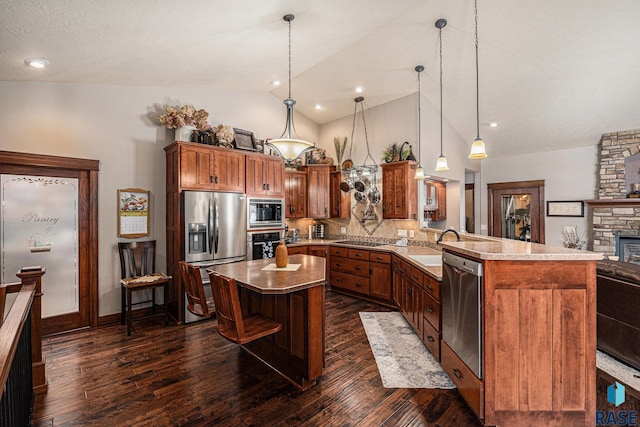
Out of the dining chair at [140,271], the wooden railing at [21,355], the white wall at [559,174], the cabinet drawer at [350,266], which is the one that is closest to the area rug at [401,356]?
the cabinet drawer at [350,266]

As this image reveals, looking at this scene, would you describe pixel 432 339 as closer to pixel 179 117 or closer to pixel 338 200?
pixel 338 200

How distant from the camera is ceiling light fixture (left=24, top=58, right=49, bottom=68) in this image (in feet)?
9.45

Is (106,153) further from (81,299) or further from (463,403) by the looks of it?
(463,403)

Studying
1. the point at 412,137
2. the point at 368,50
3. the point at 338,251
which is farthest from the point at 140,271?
the point at 412,137

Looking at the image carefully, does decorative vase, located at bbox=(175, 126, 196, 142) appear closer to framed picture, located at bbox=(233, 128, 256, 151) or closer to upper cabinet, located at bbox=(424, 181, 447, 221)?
framed picture, located at bbox=(233, 128, 256, 151)

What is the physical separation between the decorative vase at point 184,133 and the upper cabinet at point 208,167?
17 cm

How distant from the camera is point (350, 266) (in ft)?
16.7

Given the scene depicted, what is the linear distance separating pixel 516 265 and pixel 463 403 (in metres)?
1.18

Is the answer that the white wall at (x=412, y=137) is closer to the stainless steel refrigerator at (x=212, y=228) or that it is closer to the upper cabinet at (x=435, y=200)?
the upper cabinet at (x=435, y=200)

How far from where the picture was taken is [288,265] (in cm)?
309

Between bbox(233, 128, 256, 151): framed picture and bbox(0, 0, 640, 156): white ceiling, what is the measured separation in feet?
2.50

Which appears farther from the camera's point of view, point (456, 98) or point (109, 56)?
A: point (456, 98)

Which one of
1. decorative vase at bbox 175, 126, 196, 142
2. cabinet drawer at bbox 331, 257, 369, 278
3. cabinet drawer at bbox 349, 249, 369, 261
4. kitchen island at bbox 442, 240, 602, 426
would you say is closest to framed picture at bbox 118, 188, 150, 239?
decorative vase at bbox 175, 126, 196, 142

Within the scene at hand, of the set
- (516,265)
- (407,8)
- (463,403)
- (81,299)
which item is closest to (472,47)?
(407,8)
